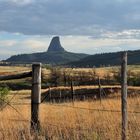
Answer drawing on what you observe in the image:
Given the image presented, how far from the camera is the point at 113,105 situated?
49.7 ft

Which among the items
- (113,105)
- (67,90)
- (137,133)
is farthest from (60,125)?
(67,90)

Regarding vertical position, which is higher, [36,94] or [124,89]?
[124,89]

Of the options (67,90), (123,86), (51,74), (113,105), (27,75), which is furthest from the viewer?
(51,74)

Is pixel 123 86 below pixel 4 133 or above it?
above

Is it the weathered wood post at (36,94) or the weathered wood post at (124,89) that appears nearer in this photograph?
the weathered wood post at (124,89)

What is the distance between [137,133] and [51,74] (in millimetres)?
72239

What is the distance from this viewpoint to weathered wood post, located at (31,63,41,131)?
9.44m

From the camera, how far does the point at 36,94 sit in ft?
31.1

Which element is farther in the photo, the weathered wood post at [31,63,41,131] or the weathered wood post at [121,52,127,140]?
the weathered wood post at [31,63,41,131]

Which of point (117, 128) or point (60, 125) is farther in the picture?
point (60, 125)

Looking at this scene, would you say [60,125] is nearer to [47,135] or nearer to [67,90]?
[47,135]

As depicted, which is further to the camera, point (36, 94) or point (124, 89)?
point (36, 94)

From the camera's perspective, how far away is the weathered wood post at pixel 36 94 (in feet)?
31.0

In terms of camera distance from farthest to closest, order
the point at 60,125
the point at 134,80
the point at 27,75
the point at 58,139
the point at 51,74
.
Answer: the point at 51,74 < the point at 134,80 < the point at 60,125 < the point at 27,75 < the point at 58,139
